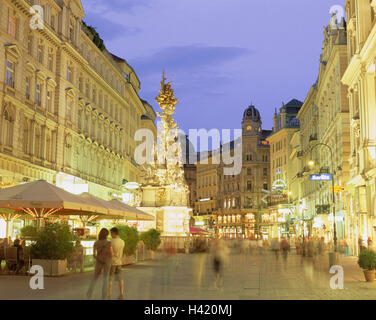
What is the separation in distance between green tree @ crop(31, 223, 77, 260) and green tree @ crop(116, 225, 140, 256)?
605 centimetres

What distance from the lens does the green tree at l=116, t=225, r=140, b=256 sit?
1051 inches

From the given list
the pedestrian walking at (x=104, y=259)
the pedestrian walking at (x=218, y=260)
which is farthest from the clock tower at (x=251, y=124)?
the pedestrian walking at (x=104, y=259)

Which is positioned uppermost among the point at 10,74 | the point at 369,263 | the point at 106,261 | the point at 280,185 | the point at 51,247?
the point at 10,74

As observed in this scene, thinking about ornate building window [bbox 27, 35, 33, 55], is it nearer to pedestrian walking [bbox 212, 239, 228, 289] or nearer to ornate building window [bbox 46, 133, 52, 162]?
ornate building window [bbox 46, 133, 52, 162]

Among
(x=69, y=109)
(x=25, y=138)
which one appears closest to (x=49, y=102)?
(x=69, y=109)

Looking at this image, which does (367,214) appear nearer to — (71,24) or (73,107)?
(73,107)

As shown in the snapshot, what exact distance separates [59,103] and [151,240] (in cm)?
1714

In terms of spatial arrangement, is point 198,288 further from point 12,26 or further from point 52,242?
point 12,26

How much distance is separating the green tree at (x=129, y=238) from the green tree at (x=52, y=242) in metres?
6.05

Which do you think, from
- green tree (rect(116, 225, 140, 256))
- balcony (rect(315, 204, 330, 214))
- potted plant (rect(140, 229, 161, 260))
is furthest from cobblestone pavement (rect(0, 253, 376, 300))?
balcony (rect(315, 204, 330, 214))

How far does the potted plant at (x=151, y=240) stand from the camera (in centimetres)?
3450

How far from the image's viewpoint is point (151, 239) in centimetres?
3512
